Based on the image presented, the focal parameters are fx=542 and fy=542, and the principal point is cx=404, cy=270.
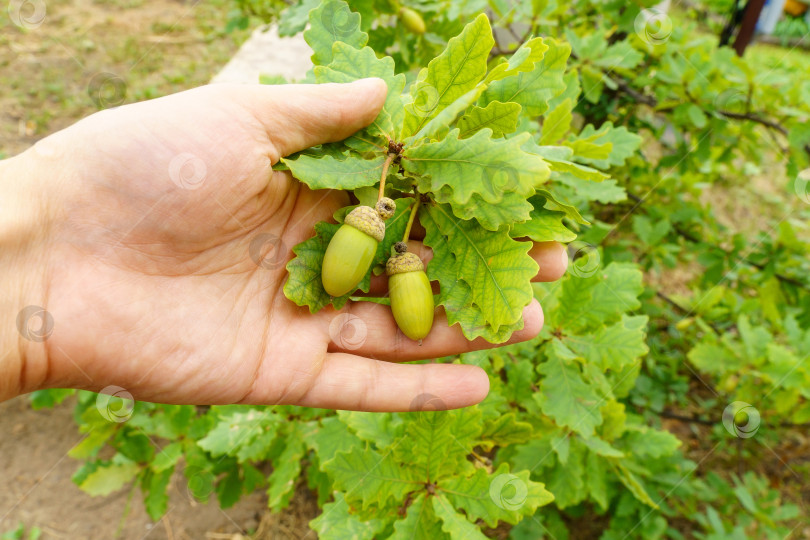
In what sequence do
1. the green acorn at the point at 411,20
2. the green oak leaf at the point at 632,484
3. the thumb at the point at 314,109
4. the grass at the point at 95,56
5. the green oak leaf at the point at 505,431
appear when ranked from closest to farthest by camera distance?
1. the thumb at the point at 314,109
2. the green oak leaf at the point at 505,431
3. the green oak leaf at the point at 632,484
4. the green acorn at the point at 411,20
5. the grass at the point at 95,56

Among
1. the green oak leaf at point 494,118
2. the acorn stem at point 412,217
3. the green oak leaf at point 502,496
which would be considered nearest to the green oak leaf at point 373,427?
the green oak leaf at point 502,496

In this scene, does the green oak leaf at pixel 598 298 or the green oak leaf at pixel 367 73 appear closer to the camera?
the green oak leaf at pixel 367 73

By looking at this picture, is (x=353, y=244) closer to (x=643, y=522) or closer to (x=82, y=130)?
(x=82, y=130)

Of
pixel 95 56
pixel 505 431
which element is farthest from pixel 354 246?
pixel 95 56

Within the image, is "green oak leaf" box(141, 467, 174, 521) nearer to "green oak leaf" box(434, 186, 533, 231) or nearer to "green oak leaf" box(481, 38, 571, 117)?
"green oak leaf" box(434, 186, 533, 231)

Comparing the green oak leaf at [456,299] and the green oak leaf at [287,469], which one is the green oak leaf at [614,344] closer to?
the green oak leaf at [456,299]

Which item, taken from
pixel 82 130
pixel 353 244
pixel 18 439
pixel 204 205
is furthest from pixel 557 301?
pixel 18 439

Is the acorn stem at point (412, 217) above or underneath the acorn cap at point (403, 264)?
above
